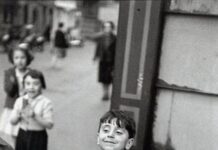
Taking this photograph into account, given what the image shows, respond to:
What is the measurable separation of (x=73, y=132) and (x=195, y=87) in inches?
120


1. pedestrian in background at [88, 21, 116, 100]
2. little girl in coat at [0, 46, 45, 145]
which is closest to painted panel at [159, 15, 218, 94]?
little girl in coat at [0, 46, 45, 145]

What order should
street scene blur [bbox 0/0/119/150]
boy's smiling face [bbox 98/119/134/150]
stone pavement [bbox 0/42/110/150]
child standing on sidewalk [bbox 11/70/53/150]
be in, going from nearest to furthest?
boy's smiling face [bbox 98/119/134/150] → child standing on sidewalk [bbox 11/70/53/150] → street scene blur [bbox 0/0/119/150] → stone pavement [bbox 0/42/110/150]

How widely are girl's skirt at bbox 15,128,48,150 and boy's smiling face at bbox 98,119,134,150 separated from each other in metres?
1.58

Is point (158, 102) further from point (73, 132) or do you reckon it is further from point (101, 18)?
point (101, 18)

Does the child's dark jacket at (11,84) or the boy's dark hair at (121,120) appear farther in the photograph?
the child's dark jacket at (11,84)

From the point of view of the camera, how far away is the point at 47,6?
25938 mm

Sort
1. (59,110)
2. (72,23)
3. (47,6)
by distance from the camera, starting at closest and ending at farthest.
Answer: (59,110) → (47,6) → (72,23)

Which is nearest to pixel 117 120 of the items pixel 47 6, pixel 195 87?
pixel 195 87

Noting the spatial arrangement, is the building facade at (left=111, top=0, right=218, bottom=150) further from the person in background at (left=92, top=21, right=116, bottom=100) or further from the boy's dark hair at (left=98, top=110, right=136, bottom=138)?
the person in background at (left=92, top=21, right=116, bottom=100)

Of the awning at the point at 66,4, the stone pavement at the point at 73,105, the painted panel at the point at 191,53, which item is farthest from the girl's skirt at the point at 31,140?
the awning at the point at 66,4

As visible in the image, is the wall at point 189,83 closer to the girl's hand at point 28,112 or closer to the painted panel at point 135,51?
the painted panel at point 135,51

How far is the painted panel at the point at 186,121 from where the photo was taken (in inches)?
132

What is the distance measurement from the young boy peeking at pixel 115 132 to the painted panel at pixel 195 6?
1223mm

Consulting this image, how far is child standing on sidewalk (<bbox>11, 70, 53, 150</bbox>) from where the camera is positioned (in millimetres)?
3752
